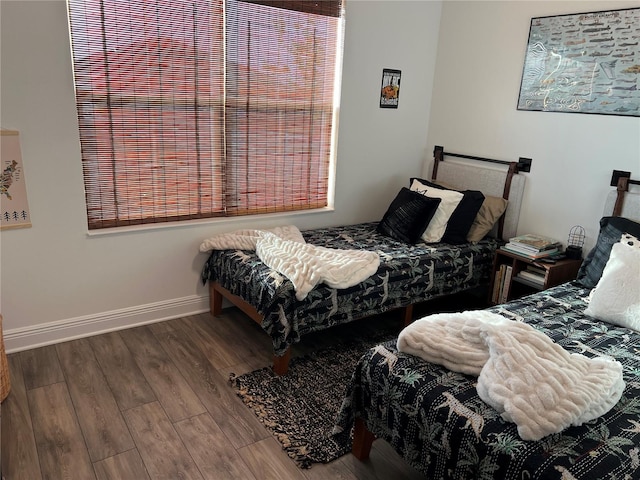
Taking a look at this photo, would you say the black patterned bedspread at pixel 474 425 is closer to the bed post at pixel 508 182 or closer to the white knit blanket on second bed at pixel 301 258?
the white knit blanket on second bed at pixel 301 258

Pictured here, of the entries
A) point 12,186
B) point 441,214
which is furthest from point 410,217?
point 12,186

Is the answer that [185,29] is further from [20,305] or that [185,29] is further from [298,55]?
[20,305]

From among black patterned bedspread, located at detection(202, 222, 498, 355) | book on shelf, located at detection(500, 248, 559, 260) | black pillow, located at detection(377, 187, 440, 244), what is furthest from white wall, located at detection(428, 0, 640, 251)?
→ black pillow, located at detection(377, 187, 440, 244)

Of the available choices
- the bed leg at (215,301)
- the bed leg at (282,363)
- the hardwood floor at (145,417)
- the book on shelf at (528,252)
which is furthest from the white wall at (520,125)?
the bed leg at (215,301)

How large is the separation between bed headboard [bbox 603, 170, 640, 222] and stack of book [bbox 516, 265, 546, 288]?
54 centimetres

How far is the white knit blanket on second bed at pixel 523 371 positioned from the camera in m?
1.49

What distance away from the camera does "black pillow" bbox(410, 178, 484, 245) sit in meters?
3.42

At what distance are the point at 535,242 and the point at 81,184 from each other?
2793 millimetres

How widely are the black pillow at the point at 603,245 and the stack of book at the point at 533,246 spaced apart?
30 centimetres

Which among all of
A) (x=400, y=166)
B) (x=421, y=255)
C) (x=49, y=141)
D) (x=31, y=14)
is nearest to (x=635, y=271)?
(x=421, y=255)

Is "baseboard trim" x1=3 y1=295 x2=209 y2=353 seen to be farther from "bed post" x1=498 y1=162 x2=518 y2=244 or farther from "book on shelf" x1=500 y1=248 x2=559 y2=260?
"bed post" x1=498 y1=162 x2=518 y2=244

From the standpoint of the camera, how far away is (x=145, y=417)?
226 cm

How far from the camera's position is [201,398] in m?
2.42

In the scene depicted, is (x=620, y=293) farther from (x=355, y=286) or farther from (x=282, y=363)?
(x=282, y=363)
